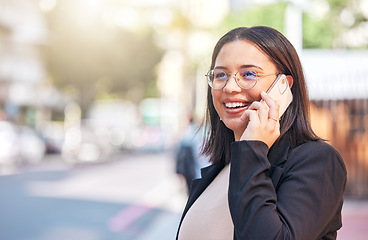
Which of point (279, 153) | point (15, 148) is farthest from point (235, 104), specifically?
point (15, 148)

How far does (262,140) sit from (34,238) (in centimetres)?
729

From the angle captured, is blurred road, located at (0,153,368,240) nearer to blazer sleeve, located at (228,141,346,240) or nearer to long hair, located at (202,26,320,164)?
long hair, located at (202,26,320,164)

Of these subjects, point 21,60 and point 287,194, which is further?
point 21,60

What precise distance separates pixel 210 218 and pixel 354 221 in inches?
318

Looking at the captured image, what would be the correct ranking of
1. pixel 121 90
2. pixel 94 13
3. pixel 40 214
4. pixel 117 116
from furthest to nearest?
1. pixel 117 116
2. pixel 121 90
3. pixel 94 13
4. pixel 40 214

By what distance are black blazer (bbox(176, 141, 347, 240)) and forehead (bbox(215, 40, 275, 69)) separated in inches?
10.8

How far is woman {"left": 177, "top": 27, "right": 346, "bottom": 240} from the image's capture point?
1429mm

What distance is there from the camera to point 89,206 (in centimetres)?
1127

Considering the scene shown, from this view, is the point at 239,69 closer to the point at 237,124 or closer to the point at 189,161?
the point at 237,124

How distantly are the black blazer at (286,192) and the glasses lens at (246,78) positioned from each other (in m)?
0.22

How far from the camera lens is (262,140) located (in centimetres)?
156

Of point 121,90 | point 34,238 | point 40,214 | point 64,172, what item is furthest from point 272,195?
point 121,90

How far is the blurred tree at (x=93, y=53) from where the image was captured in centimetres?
3291

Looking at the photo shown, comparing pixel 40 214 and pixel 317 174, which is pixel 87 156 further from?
pixel 317 174
